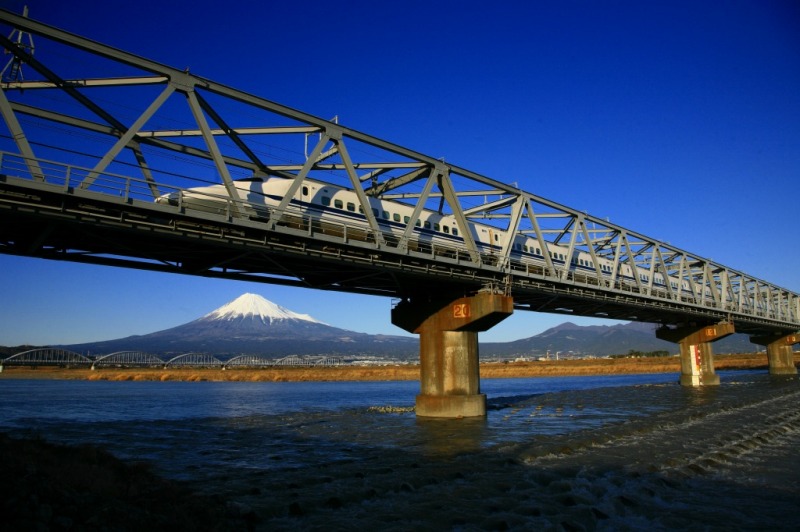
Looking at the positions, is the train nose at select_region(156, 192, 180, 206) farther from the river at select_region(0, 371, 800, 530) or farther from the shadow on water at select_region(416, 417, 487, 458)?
the shadow on water at select_region(416, 417, 487, 458)

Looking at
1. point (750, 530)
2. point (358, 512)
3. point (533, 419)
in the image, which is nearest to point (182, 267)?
point (358, 512)

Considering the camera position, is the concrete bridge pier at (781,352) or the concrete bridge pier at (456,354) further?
the concrete bridge pier at (781,352)

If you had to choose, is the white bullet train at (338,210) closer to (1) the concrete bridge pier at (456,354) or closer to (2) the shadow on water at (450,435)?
(1) the concrete bridge pier at (456,354)

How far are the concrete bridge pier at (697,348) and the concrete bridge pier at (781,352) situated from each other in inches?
1523

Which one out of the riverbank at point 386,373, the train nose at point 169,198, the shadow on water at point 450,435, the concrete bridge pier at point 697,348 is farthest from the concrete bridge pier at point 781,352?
the train nose at point 169,198

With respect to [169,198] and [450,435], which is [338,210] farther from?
[450,435]

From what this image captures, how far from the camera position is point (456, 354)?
112 feet

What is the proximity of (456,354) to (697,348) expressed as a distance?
50830mm

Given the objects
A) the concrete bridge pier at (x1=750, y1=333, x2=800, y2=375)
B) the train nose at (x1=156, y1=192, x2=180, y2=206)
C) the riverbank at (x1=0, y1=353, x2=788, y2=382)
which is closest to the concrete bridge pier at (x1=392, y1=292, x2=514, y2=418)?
the train nose at (x1=156, y1=192, x2=180, y2=206)

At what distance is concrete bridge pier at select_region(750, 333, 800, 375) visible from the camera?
9894 centimetres

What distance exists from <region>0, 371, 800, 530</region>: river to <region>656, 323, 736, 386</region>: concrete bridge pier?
1384 inches

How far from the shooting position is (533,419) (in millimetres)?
33812

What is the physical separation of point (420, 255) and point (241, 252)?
957cm

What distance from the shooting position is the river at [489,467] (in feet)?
41.5
